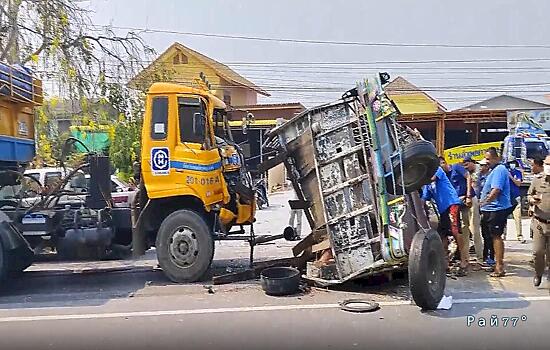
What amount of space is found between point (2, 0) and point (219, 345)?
11.2 metres

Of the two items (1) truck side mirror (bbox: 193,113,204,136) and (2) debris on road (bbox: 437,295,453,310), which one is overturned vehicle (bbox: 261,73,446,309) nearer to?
(2) debris on road (bbox: 437,295,453,310)

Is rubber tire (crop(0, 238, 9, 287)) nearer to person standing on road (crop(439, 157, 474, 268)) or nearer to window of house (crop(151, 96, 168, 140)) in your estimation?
window of house (crop(151, 96, 168, 140))

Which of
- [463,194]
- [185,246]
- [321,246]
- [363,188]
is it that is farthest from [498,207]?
[185,246]

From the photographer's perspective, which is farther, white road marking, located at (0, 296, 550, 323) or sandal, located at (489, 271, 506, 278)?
sandal, located at (489, 271, 506, 278)

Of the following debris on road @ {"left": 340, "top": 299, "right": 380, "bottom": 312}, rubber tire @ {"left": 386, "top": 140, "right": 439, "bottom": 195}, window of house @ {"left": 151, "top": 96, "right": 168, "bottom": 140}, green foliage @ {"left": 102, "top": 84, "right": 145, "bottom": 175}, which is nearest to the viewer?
debris on road @ {"left": 340, "top": 299, "right": 380, "bottom": 312}

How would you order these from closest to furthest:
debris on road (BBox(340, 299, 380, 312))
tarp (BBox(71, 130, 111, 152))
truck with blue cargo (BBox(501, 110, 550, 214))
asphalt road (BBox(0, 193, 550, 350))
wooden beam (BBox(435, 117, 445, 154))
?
asphalt road (BBox(0, 193, 550, 350)) < debris on road (BBox(340, 299, 380, 312)) < tarp (BBox(71, 130, 111, 152)) < truck with blue cargo (BBox(501, 110, 550, 214)) < wooden beam (BBox(435, 117, 445, 154))

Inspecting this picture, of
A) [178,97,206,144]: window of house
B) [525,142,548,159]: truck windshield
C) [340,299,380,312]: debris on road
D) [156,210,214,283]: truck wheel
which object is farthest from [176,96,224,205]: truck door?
[525,142,548,159]: truck windshield

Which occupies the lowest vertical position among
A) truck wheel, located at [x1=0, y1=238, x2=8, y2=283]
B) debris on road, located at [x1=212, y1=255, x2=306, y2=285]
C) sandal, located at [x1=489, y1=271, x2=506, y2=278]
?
sandal, located at [x1=489, y1=271, x2=506, y2=278]

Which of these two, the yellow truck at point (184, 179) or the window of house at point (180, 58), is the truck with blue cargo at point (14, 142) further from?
the window of house at point (180, 58)

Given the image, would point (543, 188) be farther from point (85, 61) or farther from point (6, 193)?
point (85, 61)

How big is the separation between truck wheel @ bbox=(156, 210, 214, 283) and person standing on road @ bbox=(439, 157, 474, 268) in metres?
3.56

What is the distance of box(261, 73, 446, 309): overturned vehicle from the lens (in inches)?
254

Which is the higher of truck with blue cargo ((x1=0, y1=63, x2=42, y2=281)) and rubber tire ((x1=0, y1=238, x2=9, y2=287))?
truck with blue cargo ((x1=0, y1=63, x2=42, y2=281))

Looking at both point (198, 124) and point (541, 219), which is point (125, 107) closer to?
point (198, 124)
